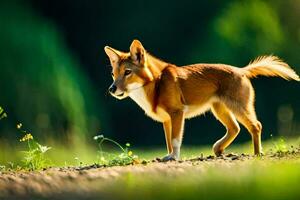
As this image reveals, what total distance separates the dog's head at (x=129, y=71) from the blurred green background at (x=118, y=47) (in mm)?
4380

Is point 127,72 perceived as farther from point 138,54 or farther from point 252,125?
point 252,125

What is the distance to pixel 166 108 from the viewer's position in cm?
960

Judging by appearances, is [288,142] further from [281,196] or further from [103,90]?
[103,90]

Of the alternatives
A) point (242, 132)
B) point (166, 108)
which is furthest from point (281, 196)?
point (242, 132)

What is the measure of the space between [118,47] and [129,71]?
11.1 meters

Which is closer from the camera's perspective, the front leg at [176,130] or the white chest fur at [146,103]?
the front leg at [176,130]

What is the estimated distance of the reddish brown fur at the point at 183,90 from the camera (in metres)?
9.59

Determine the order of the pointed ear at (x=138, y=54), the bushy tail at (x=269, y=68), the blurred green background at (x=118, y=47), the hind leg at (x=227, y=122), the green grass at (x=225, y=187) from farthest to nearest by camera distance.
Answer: the blurred green background at (x=118, y=47), the bushy tail at (x=269, y=68), the hind leg at (x=227, y=122), the pointed ear at (x=138, y=54), the green grass at (x=225, y=187)

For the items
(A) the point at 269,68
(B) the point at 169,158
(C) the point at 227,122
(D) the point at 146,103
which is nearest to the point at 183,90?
(D) the point at 146,103

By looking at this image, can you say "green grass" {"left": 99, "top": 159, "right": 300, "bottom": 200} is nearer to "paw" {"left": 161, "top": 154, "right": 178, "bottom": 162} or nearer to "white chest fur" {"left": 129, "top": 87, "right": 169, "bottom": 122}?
"paw" {"left": 161, "top": 154, "right": 178, "bottom": 162}

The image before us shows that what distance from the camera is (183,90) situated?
9891 mm

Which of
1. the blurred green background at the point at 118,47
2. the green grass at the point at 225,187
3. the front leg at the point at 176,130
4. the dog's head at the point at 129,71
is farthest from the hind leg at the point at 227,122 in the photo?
the green grass at the point at 225,187

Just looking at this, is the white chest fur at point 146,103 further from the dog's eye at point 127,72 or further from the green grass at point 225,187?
the green grass at point 225,187

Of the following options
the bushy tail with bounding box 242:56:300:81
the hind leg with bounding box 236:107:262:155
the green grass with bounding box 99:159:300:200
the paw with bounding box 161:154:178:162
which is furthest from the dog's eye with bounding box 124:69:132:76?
the green grass with bounding box 99:159:300:200
